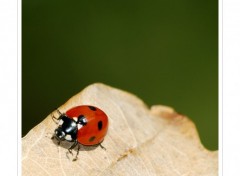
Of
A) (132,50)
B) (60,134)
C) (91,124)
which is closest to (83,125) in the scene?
(91,124)

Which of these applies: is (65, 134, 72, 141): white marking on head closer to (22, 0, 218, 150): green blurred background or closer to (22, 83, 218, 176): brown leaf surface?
(22, 83, 218, 176): brown leaf surface

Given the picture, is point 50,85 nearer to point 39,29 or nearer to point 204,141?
point 39,29

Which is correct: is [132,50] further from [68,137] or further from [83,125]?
[68,137]

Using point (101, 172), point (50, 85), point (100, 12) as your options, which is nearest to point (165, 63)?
point (100, 12)

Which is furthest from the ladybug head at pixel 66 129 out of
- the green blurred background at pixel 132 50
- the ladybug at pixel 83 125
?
the green blurred background at pixel 132 50

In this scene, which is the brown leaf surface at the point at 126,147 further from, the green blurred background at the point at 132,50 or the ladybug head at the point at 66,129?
the green blurred background at the point at 132,50

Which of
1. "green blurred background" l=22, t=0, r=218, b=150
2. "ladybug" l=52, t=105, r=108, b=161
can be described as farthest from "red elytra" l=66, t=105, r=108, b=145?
"green blurred background" l=22, t=0, r=218, b=150

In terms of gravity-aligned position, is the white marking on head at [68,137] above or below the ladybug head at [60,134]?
below
